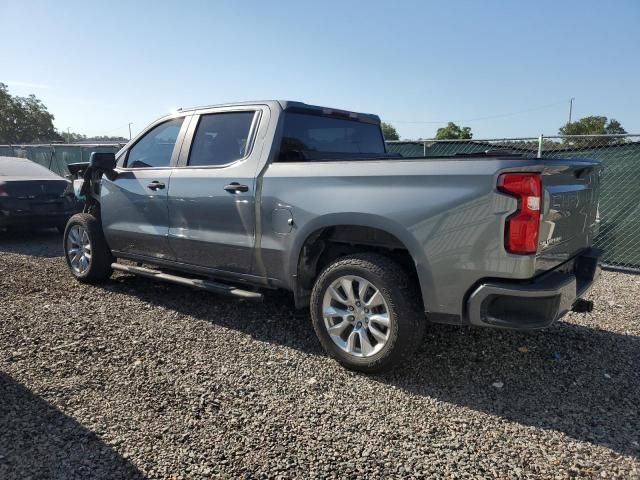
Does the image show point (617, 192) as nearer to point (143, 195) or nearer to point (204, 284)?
point (204, 284)

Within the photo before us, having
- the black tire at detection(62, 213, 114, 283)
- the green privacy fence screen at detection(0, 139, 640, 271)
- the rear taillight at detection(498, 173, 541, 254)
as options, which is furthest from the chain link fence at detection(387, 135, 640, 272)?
the black tire at detection(62, 213, 114, 283)

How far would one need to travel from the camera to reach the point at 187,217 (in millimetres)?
4340

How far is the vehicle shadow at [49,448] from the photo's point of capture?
2.34 meters

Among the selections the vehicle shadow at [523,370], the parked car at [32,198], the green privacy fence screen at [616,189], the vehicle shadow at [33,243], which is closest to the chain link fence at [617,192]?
the green privacy fence screen at [616,189]

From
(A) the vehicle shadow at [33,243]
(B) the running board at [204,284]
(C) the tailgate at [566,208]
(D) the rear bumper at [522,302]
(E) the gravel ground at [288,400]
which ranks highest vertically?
(C) the tailgate at [566,208]

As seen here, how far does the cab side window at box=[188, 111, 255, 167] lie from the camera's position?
410cm

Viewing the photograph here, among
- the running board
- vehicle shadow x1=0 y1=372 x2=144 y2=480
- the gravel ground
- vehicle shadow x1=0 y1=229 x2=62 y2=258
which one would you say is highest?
the running board

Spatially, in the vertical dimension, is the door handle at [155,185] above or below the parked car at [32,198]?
above

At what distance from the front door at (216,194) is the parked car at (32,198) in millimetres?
5164

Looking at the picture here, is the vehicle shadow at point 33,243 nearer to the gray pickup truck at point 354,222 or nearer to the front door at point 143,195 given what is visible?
the front door at point 143,195

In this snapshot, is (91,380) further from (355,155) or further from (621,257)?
(621,257)

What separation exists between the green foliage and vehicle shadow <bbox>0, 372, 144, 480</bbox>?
6378 centimetres

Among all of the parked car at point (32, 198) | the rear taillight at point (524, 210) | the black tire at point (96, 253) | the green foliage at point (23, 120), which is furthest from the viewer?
the green foliage at point (23, 120)

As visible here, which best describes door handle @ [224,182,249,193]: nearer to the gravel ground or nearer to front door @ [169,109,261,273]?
front door @ [169,109,261,273]
